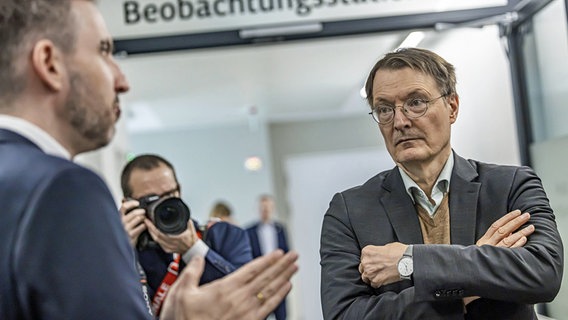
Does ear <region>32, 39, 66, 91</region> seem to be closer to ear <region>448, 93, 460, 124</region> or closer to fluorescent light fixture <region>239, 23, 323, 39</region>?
ear <region>448, 93, 460, 124</region>

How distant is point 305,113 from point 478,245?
9278 millimetres

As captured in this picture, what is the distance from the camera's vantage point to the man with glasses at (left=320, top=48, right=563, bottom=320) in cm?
143

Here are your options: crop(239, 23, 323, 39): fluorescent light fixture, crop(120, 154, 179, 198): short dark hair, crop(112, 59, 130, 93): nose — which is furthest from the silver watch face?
crop(239, 23, 323, 39): fluorescent light fixture

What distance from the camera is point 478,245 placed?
1.49m

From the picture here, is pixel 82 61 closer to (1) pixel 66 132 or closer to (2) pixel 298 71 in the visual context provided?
(1) pixel 66 132

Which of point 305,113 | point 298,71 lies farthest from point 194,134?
point 298,71

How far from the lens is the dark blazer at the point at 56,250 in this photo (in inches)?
33.1

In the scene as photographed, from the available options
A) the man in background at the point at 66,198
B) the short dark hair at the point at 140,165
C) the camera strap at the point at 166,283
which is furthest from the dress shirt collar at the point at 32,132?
the short dark hair at the point at 140,165

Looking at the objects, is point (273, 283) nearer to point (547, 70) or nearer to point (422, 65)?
point (422, 65)

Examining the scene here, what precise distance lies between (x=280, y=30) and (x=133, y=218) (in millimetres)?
996

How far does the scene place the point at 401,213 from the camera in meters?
1.58

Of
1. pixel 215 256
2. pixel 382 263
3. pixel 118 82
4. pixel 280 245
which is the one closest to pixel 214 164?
pixel 280 245

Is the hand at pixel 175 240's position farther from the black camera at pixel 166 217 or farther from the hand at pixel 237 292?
the hand at pixel 237 292

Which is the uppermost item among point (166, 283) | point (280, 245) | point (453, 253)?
point (453, 253)
